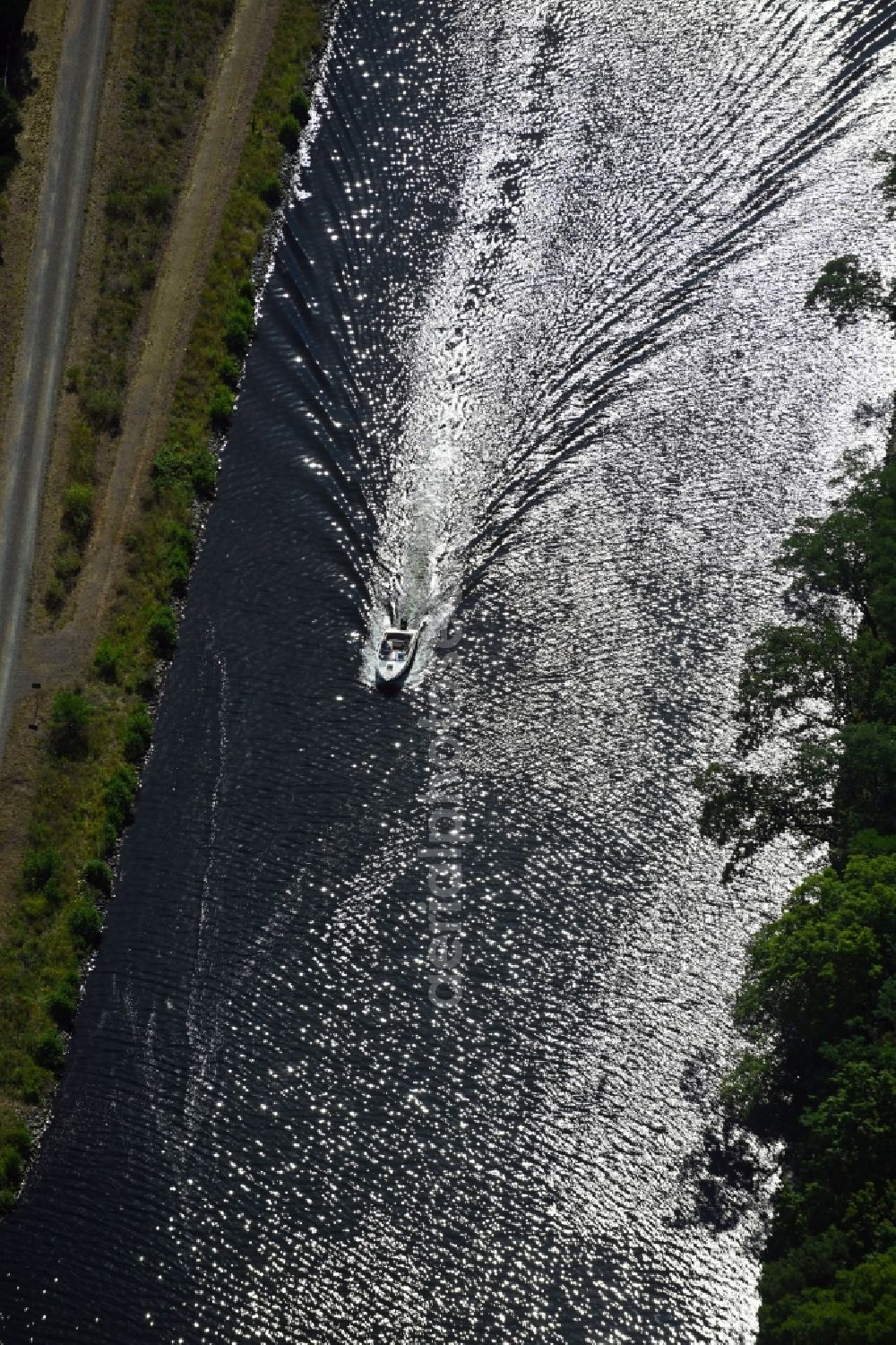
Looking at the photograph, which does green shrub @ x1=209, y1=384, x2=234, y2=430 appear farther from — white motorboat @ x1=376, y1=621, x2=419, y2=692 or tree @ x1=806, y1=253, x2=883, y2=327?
tree @ x1=806, y1=253, x2=883, y2=327

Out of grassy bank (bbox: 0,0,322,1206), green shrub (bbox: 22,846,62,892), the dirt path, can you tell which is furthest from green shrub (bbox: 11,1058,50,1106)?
the dirt path

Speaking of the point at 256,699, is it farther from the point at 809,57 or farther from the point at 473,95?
the point at 809,57

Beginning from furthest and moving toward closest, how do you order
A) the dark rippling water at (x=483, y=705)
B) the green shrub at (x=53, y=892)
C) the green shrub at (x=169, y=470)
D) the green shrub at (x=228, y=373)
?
the green shrub at (x=228, y=373)
the green shrub at (x=169, y=470)
the green shrub at (x=53, y=892)
the dark rippling water at (x=483, y=705)

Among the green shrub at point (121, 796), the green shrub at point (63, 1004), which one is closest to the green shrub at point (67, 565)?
the green shrub at point (121, 796)

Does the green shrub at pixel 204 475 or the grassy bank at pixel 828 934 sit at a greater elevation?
the green shrub at pixel 204 475

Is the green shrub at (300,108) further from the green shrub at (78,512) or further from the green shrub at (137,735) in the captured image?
the green shrub at (137,735)

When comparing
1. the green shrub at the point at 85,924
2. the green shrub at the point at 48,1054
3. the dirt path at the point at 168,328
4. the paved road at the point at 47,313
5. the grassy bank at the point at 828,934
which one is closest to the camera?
the grassy bank at the point at 828,934

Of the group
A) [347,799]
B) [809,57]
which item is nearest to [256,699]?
[347,799]
